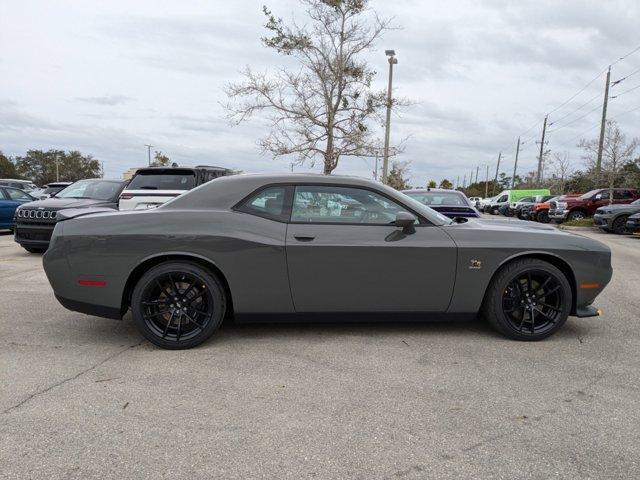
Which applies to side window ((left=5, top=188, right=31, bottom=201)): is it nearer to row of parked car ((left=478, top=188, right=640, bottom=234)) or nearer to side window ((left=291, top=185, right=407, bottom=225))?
side window ((left=291, top=185, right=407, bottom=225))

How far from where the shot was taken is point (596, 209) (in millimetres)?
21375

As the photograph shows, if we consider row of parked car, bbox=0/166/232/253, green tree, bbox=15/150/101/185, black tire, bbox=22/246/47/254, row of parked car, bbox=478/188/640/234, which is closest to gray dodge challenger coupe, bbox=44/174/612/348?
row of parked car, bbox=0/166/232/253

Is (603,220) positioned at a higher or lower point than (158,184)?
lower

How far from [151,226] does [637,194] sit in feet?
84.0

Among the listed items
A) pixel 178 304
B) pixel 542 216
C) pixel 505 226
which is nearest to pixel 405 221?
pixel 505 226

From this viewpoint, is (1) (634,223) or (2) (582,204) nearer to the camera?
(1) (634,223)

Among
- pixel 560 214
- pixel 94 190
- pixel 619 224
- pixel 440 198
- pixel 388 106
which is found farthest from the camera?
pixel 560 214

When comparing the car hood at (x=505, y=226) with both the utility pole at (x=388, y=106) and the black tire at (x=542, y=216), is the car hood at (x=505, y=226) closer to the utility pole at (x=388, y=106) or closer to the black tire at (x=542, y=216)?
the utility pole at (x=388, y=106)

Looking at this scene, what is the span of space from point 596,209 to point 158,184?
1894cm

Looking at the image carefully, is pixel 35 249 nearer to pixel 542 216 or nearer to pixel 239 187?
pixel 239 187

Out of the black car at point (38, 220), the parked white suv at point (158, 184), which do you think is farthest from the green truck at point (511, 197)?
the black car at point (38, 220)

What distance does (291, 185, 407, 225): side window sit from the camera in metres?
4.27

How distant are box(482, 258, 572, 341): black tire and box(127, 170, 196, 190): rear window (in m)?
6.71

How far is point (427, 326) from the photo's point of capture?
4.75m
